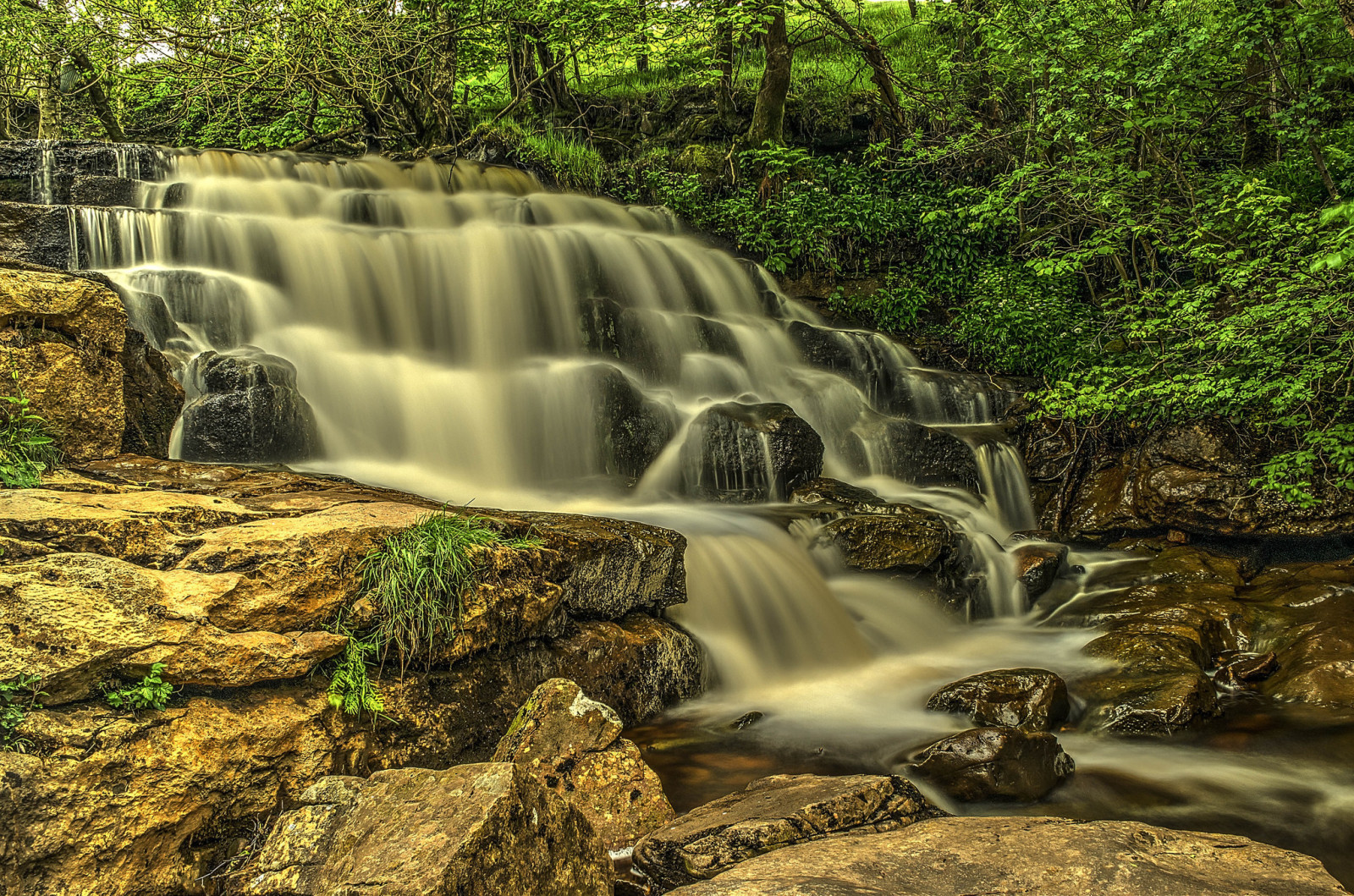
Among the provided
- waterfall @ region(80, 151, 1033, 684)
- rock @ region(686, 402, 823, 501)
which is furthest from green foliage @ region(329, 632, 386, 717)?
rock @ region(686, 402, 823, 501)

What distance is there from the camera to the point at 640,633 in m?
5.15

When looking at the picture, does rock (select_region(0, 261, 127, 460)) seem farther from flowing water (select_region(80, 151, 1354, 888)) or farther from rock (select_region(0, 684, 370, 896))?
rock (select_region(0, 684, 370, 896))

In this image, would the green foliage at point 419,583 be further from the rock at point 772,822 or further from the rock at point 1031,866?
the rock at point 1031,866

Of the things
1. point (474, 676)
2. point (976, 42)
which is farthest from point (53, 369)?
point (976, 42)

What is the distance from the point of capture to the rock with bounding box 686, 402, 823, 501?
26.6 feet

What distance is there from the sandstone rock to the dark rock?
5.74m

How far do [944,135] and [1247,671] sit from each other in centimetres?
951

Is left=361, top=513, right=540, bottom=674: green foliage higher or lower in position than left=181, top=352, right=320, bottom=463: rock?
lower

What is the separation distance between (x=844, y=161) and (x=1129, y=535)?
27.9ft

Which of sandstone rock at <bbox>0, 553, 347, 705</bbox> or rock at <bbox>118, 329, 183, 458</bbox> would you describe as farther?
rock at <bbox>118, 329, 183, 458</bbox>

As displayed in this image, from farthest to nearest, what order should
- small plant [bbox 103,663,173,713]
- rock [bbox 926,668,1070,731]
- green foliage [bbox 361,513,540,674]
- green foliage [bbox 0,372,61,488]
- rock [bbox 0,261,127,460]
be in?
1. rock [bbox 926,668,1070,731]
2. rock [bbox 0,261,127,460]
3. green foliage [bbox 0,372,61,488]
4. green foliage [bbox 361,513,540,674]
5. small plant [bbox 103,663,173,713]

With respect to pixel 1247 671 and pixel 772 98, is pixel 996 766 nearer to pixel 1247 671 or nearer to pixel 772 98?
pixel 1247 671

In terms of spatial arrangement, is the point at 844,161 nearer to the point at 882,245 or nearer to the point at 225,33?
the point at 882,245

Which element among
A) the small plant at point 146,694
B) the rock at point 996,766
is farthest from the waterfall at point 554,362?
the small plant at point 146,694
